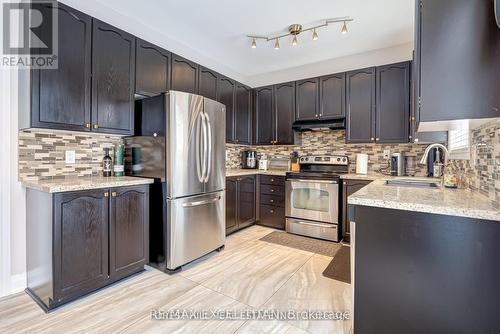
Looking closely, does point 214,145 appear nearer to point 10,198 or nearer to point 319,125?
point 319,125

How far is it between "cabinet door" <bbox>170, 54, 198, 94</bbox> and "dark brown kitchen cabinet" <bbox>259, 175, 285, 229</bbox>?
68.8 inches

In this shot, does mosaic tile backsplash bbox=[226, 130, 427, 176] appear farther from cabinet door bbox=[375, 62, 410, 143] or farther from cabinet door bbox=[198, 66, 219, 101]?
cabinet door bbox=[198, 66, 219, 101]

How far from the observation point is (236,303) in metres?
1.92

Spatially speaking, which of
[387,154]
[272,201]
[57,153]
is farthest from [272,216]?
[57,153]

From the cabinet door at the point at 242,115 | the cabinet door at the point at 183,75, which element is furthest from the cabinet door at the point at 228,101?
the cabinet door at the point at 183,75

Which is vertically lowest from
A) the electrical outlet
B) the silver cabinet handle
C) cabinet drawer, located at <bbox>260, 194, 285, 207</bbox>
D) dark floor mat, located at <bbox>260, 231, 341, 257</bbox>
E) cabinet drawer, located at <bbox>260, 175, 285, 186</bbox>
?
dark floor mat, located at <bbox>260, 231, 341, 257</bbox>

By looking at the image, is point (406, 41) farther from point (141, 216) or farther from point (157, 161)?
point (141, 216)

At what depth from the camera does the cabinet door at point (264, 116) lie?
4.18 metres

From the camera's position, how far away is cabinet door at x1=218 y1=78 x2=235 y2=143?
12.3 ft

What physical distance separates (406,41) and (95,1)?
3.75m

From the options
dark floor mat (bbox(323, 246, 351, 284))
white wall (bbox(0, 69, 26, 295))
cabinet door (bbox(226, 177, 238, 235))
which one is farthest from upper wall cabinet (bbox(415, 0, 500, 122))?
white wall (bbox(0, 69, 26, 295))

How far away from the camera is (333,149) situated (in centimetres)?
393

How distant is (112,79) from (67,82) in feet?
1.32

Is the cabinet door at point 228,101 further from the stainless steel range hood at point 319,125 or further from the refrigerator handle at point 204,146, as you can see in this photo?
the refrigerator handle at point 204,146
